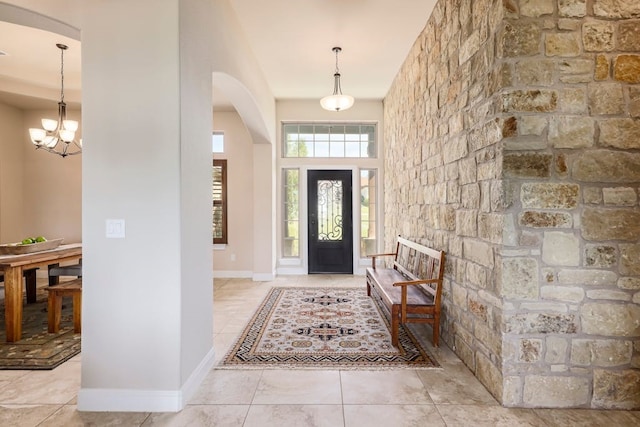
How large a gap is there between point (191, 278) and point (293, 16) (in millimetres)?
2890

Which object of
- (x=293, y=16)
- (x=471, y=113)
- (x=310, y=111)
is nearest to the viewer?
(x=471, y=113)

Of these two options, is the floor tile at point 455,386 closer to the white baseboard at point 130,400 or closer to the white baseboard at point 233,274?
the white baseboard at point 130,400

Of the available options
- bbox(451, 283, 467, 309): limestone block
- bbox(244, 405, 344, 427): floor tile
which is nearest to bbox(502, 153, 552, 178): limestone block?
bbox(451, 283, 467, 309): limestone block

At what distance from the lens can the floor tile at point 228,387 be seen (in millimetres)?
2215

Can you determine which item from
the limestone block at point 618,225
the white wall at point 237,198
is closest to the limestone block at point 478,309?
the limestone block at point 618,225

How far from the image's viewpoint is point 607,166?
6.93 feet

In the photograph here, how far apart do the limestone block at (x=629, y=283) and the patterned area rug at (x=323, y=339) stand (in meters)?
1.38

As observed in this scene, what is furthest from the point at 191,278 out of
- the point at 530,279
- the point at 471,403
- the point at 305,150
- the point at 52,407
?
the point at 305,150

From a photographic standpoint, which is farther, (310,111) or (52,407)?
(310,111)

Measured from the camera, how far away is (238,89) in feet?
12.2

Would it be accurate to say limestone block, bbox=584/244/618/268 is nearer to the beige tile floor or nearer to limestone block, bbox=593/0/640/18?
the beige tile floor

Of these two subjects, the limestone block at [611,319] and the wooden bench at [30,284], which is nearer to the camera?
the limestone block at [611,319]

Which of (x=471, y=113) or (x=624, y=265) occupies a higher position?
(x=471, y=113)

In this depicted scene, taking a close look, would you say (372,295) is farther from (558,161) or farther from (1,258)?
(1,258)
